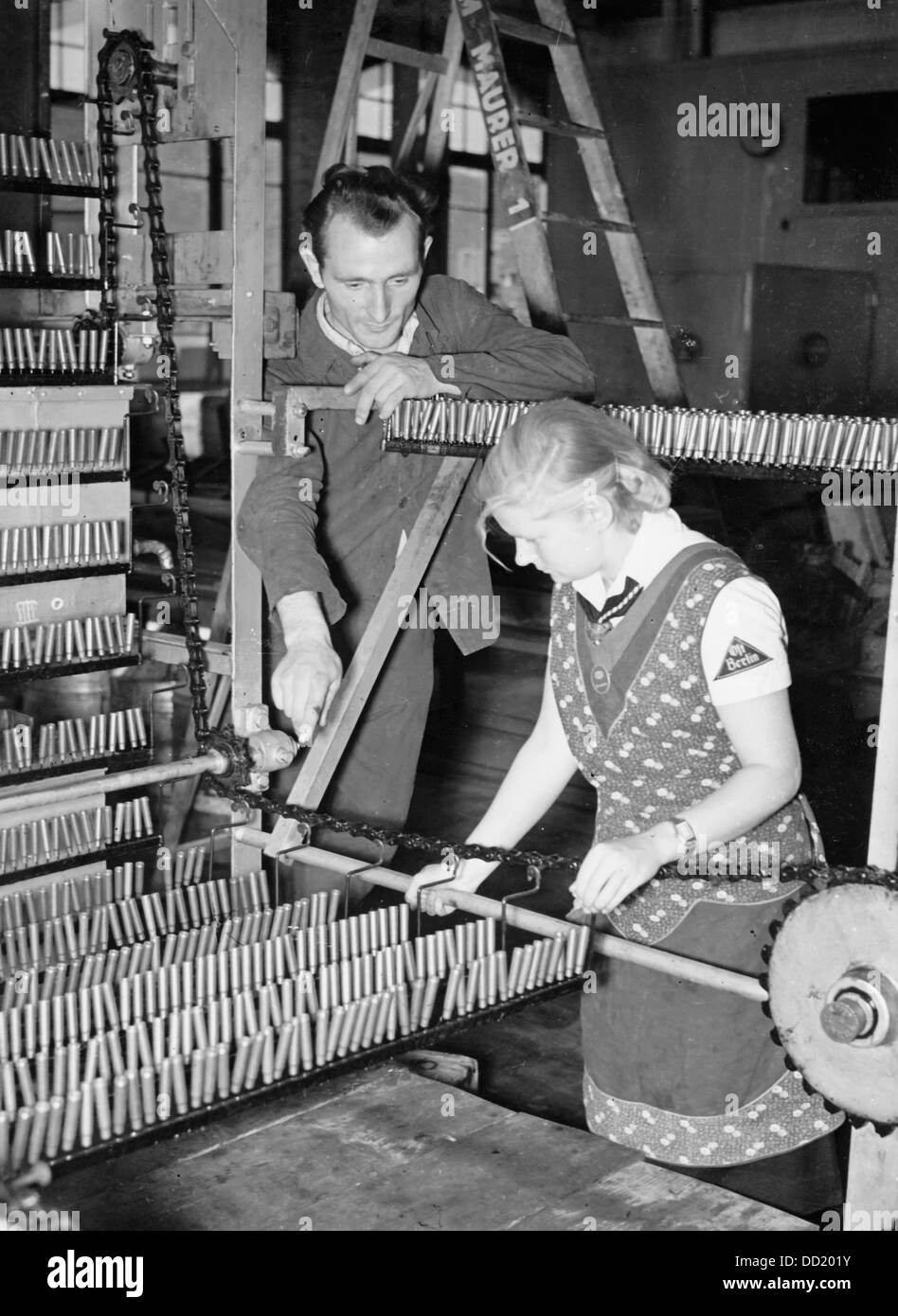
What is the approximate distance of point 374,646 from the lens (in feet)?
11.2

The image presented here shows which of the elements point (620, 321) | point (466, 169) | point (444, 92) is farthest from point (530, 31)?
point (466, 169)

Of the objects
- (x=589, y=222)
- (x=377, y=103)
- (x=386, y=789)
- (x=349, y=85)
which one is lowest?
(x=386, y=789)

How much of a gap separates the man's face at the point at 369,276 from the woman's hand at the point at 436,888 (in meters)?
1.17

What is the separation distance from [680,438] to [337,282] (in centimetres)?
89

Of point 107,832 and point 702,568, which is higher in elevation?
point 702,568

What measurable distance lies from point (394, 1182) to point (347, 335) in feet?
5.74

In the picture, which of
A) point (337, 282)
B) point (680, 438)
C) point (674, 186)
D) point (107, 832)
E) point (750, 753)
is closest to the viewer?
point (750, 753)

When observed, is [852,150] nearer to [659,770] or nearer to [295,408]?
[295,408]

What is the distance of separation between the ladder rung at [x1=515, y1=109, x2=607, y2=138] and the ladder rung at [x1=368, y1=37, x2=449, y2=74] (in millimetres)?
353

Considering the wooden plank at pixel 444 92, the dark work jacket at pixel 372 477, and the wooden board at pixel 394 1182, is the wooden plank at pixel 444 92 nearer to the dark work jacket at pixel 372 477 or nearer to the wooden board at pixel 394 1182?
the dark work jacket at pixel 372 477

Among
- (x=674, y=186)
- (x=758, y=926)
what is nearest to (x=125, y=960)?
(x=758, y=926)

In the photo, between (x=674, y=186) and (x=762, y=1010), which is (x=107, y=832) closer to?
(x=762, y=1010)

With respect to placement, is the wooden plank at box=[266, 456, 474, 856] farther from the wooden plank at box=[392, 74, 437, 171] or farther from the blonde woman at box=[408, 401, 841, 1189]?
the wooden plank at box=[392, 74, 437, 171]

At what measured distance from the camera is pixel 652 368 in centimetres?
609
